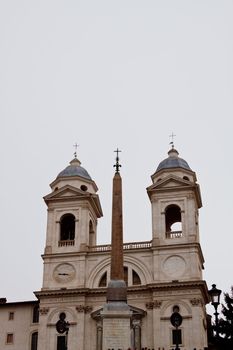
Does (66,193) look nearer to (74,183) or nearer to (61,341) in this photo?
(74,183)

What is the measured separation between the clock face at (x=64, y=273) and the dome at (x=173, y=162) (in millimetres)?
12241

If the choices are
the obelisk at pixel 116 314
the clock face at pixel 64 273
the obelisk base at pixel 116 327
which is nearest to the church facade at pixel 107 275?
the clock face at pixel 64 273

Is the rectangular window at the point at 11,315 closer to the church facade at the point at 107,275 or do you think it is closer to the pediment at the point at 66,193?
the church facade at the point at 107,275

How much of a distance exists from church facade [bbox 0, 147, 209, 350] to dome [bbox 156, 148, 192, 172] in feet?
0.31

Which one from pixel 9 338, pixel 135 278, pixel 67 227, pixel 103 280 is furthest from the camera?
pixel 67 227

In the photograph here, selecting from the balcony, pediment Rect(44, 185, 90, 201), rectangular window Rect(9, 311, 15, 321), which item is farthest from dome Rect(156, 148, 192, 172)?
rectangular window Rect(9, 311, 15, 321)

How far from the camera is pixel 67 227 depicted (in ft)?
207

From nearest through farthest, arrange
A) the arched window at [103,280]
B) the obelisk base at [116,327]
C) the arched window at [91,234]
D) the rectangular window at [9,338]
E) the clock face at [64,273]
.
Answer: the obelisk base at [116,327] → the arched window at [103,280] → the clock face at [64,273] → the rectangular window at [9,338] → the arched window at [91,234]

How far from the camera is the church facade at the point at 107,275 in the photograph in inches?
2169

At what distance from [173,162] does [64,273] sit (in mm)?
14341

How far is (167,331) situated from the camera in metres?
54.4

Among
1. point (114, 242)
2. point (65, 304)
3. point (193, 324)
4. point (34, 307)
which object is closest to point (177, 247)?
point (193, 324)

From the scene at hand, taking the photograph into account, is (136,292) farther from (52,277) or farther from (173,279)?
(52,277)

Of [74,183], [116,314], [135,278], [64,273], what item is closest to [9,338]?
Result: [64,273]
